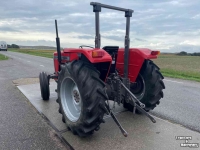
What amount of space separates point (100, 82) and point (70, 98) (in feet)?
3.21

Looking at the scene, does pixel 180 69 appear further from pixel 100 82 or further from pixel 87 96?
pixel 87 96

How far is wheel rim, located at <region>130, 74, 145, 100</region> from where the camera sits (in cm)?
399

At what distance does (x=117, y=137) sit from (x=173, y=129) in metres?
1.03

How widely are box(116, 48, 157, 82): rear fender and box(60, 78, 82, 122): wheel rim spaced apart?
1.00m

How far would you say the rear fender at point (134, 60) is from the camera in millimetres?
3546

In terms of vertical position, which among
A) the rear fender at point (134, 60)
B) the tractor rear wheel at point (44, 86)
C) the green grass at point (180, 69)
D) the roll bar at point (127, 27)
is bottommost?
the green grass at point (180, 69)

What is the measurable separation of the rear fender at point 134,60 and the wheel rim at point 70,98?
100 centimetres

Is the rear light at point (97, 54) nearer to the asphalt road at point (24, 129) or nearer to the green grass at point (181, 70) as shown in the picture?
the asphalt road at point (24, 129)

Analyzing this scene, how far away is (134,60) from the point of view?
3666 millimetres

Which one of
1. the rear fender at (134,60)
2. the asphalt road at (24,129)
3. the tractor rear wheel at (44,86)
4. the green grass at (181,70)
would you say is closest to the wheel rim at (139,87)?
the rear fender at (134,60)

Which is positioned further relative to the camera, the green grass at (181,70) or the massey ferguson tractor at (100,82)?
the green grass at (181,70)

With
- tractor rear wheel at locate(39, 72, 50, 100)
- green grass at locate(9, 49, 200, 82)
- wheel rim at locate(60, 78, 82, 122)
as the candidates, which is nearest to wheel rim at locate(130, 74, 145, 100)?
wheel rim at locate(60, 78, 82, 122)

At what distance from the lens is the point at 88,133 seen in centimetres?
302

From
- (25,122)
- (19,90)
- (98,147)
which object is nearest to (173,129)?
(98,147)
